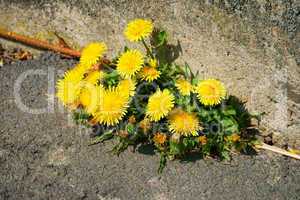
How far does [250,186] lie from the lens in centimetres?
290

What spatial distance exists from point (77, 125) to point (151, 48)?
643 mm

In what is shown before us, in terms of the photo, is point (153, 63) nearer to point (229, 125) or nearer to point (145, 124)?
point (145, 124)

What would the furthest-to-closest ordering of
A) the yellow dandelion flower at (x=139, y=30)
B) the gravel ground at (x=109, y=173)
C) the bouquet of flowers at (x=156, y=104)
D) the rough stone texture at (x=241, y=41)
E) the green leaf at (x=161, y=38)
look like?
the green leaf at (x=161, y=38) → the yellow dandelion flower at (x=139, y=30) → the bouquet of flowers at (x=156, y=104) → the gravel ground at (x=109, y=173) → the rough stone texture at (x=241, y=41)

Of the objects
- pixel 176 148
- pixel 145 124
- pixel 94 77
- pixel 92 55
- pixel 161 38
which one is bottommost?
pixel 176 148

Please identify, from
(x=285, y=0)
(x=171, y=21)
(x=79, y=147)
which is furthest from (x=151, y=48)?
(x=285, y=0)

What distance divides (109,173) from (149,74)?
58 cm

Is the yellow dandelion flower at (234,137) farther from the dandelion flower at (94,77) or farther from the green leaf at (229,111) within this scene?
the dandelion flower at (94,77)

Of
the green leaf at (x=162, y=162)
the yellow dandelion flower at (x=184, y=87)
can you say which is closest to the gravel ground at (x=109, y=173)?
the green leaf at (x=162, y=162)

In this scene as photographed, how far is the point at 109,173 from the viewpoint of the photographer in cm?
306

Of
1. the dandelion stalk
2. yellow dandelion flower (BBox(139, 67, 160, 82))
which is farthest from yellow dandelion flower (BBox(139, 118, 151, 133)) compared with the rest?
the dandelion stalk

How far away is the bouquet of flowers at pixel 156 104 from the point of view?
3020 millimetres

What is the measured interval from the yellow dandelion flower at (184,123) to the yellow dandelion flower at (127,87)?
0.25 meters

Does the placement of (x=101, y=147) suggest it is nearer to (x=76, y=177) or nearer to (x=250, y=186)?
(x=76, y=177)

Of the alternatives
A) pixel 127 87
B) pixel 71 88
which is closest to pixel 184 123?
pixel 127 87
